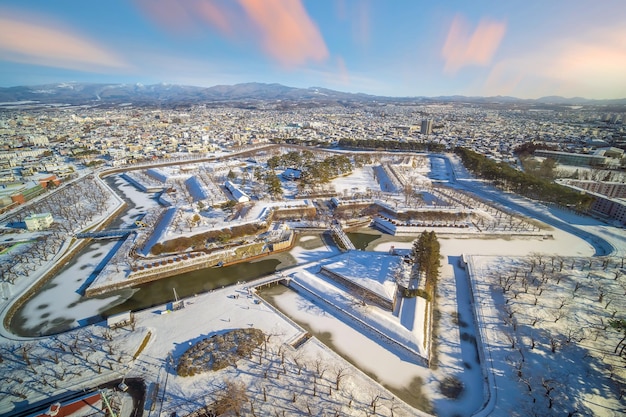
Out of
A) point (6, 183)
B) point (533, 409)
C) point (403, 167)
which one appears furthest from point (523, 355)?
point (6, 183)

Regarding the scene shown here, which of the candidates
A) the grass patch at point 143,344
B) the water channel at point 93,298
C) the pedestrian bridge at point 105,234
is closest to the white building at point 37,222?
the pedestrian bridge at point 105,234

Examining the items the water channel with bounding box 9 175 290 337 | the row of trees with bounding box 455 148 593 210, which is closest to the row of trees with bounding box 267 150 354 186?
the water channel with bounding box 9 175 290 337

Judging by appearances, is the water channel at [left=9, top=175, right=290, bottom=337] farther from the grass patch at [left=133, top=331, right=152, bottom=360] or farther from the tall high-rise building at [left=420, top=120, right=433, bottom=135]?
the tall high-rise building at [left=420, top=120, right=433, bottom=135]

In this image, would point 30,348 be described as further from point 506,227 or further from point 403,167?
point 403,167

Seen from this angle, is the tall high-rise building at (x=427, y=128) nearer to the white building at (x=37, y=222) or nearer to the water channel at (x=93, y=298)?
the water channel at (x=93, y=298)

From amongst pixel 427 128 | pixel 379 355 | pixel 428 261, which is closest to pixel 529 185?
pixel 428 261

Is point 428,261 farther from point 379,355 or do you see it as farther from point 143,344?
point 143,344
